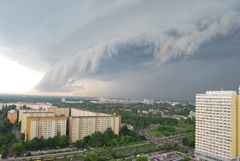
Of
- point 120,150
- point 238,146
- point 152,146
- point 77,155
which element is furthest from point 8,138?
point 238,146

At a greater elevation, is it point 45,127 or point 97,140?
point 45,127

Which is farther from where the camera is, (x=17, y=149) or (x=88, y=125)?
(x=88, y=125)

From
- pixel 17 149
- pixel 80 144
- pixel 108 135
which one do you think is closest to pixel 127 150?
pixel 108 135

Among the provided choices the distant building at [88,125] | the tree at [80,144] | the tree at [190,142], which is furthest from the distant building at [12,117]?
the tree at [190,142]

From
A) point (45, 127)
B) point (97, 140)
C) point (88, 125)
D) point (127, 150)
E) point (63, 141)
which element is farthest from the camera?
point (88, 125)

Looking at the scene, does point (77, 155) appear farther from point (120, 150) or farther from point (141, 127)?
point (141, 127)

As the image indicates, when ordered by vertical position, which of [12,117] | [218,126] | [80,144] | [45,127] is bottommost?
[80,144]

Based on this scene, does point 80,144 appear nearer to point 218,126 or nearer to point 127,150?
point 127,150
